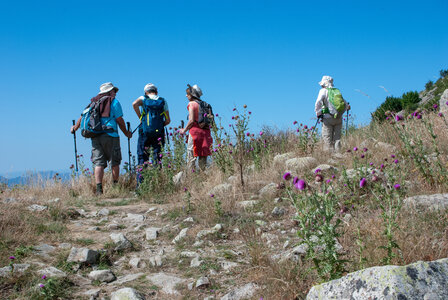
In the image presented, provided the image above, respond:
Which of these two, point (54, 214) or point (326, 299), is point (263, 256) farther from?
point (54, 214)

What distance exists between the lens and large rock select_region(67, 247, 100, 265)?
152 inches

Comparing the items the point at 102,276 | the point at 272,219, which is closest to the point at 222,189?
the point at 272,219

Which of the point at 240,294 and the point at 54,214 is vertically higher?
the point at 54,214

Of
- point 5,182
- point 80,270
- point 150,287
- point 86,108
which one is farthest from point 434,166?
point 5,182

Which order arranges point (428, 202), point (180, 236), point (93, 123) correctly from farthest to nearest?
point (93, 123), point (180, 236), point (428, 202)

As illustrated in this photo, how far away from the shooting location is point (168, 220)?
17.7 ft

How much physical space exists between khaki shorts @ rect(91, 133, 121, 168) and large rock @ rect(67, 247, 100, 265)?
141 inches

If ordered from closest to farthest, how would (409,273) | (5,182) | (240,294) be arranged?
(409,273)
(240,294)
(5,182)

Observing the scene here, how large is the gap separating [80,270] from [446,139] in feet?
18.4

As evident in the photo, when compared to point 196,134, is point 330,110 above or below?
above

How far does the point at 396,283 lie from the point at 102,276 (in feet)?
8.53

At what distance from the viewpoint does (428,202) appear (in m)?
3.86

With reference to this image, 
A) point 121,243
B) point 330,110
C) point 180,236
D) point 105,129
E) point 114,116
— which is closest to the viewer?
point 121,243

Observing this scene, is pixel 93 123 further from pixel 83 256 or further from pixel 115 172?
pixel 83 256
